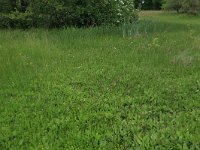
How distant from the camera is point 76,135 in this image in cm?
468

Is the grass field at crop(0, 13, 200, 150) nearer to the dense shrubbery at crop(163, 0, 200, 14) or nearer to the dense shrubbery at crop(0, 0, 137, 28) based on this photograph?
the dense shrubbery at crop(0, 0, 137, 28)

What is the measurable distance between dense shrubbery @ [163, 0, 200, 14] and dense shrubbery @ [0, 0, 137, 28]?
18.3m

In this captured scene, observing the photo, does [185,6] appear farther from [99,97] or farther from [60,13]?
[99,97]

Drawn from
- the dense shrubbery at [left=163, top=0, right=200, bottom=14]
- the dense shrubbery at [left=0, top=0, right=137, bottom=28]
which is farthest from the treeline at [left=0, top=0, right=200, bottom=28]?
the dense shrubbery at [left=163, top=0, right=200, bottom=14]

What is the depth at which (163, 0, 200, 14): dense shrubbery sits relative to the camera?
109 feet

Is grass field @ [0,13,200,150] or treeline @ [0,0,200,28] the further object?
treeline @ [0,0,200,28]

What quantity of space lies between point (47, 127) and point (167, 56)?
15.7 feet

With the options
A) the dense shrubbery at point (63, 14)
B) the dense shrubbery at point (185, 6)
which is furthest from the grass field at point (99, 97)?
the dense shrubbery at point (185, 6)

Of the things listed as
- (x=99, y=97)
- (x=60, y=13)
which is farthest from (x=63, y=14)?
(x=99, y=97)

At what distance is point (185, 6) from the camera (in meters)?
34.6

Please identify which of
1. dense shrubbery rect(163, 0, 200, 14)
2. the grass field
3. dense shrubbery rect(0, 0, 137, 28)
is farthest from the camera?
dense shrubbery rect(163, 0, 200, 14)

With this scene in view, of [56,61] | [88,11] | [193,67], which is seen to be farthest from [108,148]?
[88,11]

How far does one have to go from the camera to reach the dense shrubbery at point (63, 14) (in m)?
15.9

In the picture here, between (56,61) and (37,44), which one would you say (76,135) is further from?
(37,44)
